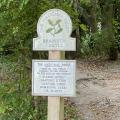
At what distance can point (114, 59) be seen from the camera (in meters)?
21.7

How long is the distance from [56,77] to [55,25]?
80cm

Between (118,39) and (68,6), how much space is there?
16645mm

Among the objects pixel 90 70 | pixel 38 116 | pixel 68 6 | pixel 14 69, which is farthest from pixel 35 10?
pixel 90 70

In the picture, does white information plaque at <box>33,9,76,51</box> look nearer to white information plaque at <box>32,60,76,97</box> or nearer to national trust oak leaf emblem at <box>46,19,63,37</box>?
national trust oak leaf emblem at <box>46,19,63,37</box>

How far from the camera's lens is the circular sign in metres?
5.87

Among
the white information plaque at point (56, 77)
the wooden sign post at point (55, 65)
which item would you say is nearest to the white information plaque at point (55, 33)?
the wooden sign post at point (55, 65)

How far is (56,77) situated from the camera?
5.69 m

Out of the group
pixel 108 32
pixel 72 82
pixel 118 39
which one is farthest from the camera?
pixel 118 39

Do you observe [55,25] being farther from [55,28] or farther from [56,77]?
[56,77]

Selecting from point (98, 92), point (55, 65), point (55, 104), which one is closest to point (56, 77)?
point (55, 65)

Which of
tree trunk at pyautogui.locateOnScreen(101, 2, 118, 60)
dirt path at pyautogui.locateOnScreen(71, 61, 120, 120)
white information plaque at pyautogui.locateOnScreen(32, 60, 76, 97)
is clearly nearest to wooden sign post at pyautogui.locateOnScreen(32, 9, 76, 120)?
white information plaque at pyautogui.locateOnScreen(32, 60, 76, 97)

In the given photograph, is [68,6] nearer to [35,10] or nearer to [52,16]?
[35,10]

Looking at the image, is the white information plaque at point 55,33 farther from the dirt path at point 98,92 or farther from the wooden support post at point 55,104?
the dirt path at point 98,92

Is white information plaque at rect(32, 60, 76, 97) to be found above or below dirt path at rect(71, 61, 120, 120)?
above
